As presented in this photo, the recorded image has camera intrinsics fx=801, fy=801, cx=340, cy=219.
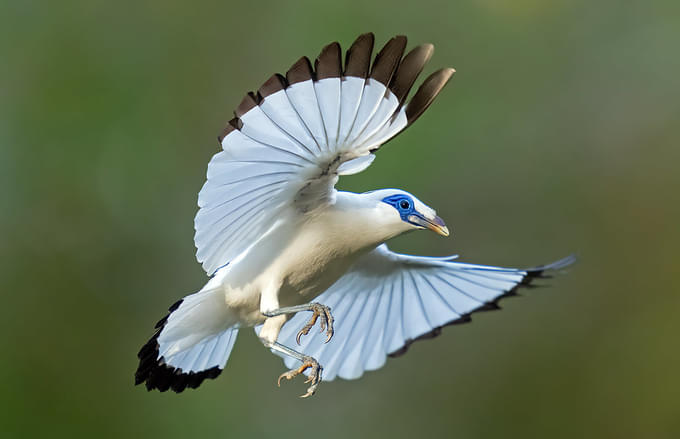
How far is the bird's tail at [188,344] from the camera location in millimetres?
2420

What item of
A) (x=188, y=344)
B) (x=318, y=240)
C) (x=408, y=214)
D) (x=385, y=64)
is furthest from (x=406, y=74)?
(x=188, y=344)

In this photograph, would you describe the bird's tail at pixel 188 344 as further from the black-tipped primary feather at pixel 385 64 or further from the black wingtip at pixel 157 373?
the black-tipped primary feather at pixel 385 64

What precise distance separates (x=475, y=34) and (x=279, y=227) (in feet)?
16.5

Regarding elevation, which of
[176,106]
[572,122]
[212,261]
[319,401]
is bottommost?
[319,401]

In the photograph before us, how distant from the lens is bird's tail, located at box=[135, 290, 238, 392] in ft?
7.94

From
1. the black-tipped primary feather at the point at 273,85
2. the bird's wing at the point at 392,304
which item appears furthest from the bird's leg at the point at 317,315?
the bird's wing at the point at 392,304

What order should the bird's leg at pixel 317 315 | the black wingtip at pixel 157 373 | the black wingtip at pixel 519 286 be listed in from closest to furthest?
the bird's leg at pixel 317 315 → the black wingtip at pixel 157 373 → the black wingtip at pixel 519 286

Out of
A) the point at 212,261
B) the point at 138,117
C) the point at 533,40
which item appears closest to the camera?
the point at 212,261

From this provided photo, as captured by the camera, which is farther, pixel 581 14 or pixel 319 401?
pixel 581 14

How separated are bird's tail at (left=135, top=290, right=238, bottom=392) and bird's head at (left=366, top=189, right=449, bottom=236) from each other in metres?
0.61

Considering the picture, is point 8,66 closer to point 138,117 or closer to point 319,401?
point 138,117

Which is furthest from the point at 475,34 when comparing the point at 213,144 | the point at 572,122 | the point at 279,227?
the point at 279,227

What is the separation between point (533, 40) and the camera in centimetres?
716

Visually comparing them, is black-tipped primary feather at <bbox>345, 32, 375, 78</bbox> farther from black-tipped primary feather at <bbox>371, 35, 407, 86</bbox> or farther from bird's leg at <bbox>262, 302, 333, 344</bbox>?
bird's leg at <bbox>262, 302, 333, 344</bbox>
